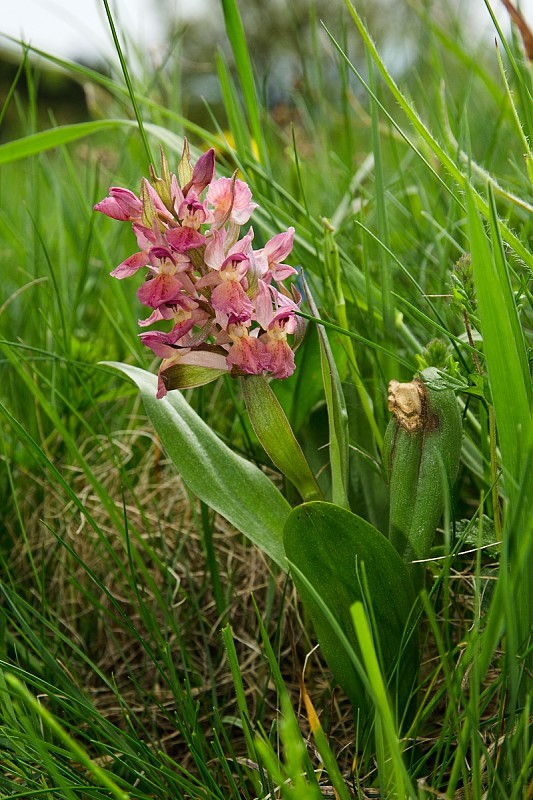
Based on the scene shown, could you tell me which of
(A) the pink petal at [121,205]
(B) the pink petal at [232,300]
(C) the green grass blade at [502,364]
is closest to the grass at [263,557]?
(C) the green grass blade at [502,364]

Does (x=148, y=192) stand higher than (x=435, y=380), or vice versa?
(x=148, y=192)

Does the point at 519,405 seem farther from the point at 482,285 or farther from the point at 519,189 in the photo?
the point at 519,189

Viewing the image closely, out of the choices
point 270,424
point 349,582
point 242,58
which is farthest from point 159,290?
point 242,58

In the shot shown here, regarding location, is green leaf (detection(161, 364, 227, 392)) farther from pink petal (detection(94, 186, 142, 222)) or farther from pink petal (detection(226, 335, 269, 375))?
pink petal (detection(94, 186, 142, 222))

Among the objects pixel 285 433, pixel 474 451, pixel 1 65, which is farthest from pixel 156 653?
pixel 1 65

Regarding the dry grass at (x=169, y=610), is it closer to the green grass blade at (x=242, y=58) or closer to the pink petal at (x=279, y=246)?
the pink petal at (x=279, y=246)
